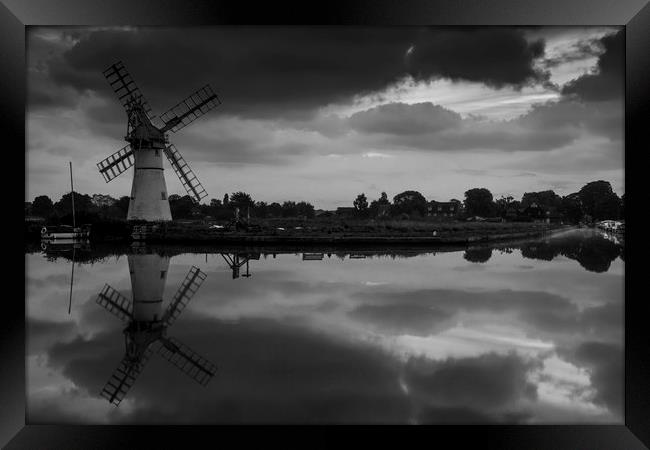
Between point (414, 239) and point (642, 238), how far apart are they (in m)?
15.8

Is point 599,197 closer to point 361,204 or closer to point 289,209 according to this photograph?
point 361,204

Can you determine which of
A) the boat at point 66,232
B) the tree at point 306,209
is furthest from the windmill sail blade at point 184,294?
the tree at point 306,209

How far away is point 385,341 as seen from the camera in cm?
674

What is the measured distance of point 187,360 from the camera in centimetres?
586

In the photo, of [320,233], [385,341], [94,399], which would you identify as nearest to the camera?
[94,399]

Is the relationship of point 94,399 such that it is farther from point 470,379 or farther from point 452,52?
point 452,52

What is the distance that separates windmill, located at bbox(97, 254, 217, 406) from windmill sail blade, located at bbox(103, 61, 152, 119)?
8996 millimetres

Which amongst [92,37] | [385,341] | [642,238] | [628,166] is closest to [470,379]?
[385,341]

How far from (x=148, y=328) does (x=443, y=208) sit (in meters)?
28.9

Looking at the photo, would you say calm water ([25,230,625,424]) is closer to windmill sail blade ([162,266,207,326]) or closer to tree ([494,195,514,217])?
windmill sail blade ([162,266,207,326])

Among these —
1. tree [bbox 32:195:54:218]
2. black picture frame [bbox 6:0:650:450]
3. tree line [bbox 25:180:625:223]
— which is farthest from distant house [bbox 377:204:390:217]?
black picture frame [bbox 6:0:650:450]

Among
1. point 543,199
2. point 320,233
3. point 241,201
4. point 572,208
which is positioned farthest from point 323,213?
point 543,199

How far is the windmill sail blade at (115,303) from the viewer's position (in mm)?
7992

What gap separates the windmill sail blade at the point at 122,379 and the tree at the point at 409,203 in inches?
811
